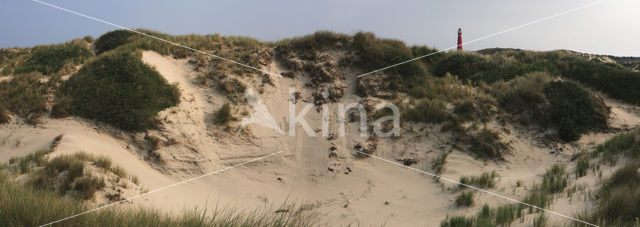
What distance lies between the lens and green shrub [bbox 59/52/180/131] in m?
10.9

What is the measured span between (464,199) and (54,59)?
14603mm

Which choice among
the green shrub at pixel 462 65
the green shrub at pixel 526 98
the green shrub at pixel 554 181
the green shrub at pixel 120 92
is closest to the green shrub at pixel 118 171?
the green shrub at pixel 120 92

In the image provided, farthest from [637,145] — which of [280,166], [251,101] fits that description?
[251,101]

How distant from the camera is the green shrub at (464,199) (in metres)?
8.47

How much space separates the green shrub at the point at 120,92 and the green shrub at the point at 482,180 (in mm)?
9044

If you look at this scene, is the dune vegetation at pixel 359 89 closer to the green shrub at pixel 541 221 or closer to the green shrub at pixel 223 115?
the green shrub at pixel 223 115

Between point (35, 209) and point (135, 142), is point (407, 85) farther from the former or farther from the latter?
point (35, 209)

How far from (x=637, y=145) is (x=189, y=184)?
11152 millimetres

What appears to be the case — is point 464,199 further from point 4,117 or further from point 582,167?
point 4,117

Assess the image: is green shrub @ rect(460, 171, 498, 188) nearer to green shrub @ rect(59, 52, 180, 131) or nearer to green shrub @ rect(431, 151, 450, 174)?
green shrub @ rect(431, 151, 450, 174)

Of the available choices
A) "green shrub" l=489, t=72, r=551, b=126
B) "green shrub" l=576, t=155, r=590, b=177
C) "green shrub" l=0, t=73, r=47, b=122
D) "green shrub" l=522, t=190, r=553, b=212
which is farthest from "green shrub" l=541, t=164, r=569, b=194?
"green shrub" l=0, t=73, r=47, b=122

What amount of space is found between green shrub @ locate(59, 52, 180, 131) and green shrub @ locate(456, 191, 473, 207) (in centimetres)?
884

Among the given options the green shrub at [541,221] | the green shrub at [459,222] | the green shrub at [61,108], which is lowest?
the green shrub at [459,222]

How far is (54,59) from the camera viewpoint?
13.3 meters
